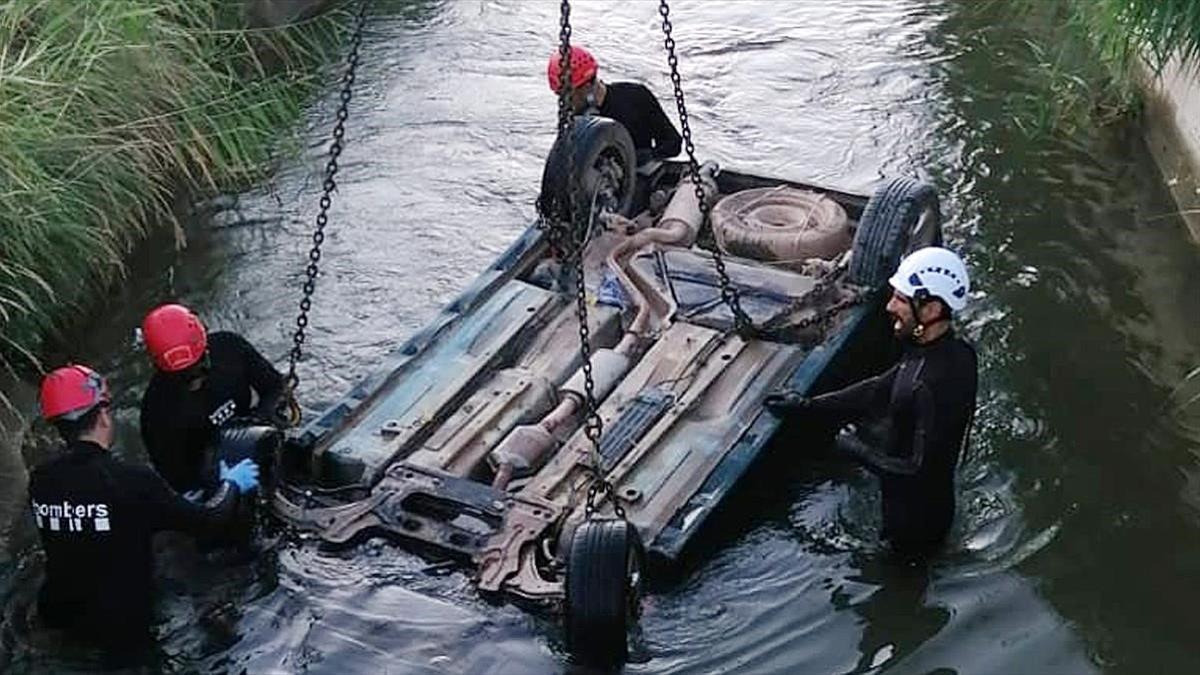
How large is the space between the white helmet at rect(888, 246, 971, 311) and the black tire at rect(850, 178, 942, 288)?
155cm

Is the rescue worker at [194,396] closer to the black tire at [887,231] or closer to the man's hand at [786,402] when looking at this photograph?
the man's hand at [786,402]

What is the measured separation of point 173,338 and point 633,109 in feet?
12.0

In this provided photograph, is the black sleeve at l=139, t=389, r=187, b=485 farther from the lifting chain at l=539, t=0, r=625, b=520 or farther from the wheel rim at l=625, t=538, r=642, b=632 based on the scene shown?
the wheel rim at l=625, t=538, r=642, b=632

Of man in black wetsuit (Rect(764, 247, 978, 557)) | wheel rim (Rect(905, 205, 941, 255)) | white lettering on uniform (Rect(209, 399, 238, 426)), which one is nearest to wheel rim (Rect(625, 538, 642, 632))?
man in black wetsuit (Rect(764, 247, 978, 557))

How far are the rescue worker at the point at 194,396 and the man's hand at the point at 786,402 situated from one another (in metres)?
2.40

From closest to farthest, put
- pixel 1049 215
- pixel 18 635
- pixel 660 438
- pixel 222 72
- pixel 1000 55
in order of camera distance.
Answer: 1. pixel 18 635
2. pixel 660 438
3. pixel 1049 215
4. pixel 222 72
5. pixel 1000 55

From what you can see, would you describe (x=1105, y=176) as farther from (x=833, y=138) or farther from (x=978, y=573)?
(x=978, y=573)

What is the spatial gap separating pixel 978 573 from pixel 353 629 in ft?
9.54

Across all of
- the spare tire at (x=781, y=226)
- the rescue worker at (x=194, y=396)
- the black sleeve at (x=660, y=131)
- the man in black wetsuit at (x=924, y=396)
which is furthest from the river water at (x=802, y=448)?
the black sleeve at (x=660, y=131)

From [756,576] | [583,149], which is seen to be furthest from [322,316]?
[756,576]

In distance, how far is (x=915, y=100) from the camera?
12.8 meters

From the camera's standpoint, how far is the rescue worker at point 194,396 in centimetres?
734

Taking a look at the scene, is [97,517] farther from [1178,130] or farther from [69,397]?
[1178,130]

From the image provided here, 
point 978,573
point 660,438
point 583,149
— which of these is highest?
point 583,149
